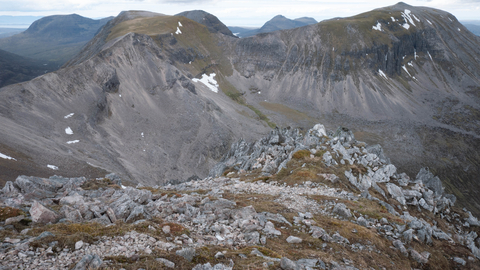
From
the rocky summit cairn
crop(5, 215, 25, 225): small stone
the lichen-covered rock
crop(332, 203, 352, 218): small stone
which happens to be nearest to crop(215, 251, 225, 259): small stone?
the rocky summit cairn

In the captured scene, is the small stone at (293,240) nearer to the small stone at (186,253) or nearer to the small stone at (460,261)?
the small stone at (186,253)

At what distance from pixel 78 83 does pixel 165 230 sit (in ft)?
362

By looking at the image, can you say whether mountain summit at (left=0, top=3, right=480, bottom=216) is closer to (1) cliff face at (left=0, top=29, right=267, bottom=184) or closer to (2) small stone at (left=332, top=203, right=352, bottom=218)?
(1) cliff face at (left=0, top=29, right=267, bottom=184)

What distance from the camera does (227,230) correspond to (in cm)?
1686

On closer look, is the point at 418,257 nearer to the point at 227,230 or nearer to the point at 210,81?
the point at 227,230

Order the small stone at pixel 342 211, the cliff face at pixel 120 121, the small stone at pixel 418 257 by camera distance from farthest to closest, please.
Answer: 1. the cliff face at pixel 120 121
2. the small stone at pixel 342 211
3. the small stone at pixel 418 257

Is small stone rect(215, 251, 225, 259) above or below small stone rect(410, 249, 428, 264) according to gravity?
above

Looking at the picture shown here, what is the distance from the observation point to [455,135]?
148m

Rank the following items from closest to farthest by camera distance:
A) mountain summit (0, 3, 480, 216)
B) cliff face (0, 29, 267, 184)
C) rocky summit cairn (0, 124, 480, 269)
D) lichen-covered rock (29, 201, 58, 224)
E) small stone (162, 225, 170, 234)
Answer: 1. rocky summit cairn (0, 124, 480, 269)
2. small stone (162, 225, 170, 234)
3. lichen-covered rock (29, 201, 58, 224)
4. cliff face (0, 29, 267, 184)
5. mountain summit (0, 3, 480, 216)

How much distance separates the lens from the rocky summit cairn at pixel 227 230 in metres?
11.9

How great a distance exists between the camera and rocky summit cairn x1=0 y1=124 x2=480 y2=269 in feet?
39.1

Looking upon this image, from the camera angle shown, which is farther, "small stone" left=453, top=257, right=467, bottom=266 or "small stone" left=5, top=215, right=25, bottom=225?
"small stone" left=453, top=257, right=467, bottom=266

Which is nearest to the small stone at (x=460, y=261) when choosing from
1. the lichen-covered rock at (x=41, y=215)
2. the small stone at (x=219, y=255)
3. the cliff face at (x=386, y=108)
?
the small stone at (x=219, y=255)

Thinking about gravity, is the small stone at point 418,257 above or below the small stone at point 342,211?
below
